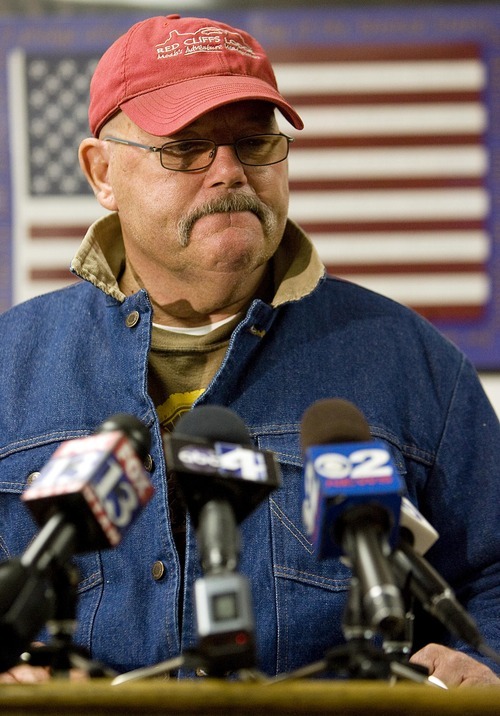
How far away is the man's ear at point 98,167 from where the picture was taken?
68.5 inches

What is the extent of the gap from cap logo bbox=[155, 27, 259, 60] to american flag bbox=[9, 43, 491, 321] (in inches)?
39.5

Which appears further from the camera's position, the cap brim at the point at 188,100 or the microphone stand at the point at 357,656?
the cap brim at the point at 188,100

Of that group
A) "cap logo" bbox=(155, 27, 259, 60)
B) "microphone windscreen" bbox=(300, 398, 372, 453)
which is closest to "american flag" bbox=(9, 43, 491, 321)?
"cap logo" bbox=(155, 27, 259, 60)

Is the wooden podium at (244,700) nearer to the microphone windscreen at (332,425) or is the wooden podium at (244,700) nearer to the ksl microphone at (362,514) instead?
the ksl microphone at (362,514)

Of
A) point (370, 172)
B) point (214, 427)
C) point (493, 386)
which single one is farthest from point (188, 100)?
point (493, 386)

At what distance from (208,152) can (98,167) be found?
11.1 inches

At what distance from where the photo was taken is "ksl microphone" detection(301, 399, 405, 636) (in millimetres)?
Result: 802

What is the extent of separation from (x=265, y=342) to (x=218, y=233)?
0.70ft

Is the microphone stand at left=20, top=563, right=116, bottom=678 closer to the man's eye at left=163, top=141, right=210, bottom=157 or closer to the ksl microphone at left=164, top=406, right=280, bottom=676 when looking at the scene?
the ksl microphone at left=164, top=406, right=280, bottom=676

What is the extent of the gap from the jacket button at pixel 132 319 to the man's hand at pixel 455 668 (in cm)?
67

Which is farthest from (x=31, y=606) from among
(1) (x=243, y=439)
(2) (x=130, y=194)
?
(2) (x=130, y=194)

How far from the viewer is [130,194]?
1638mm

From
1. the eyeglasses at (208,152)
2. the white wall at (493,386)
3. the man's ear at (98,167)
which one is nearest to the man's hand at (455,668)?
the eyeglasses at (208,152)

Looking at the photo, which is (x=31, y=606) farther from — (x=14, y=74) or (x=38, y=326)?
(x=14, y=74)
